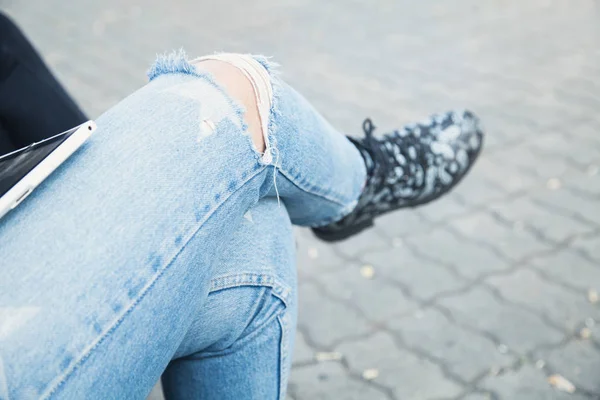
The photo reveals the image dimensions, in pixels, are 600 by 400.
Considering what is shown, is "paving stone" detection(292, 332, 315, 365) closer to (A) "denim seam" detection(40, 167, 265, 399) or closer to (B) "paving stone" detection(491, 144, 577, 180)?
(A) "denim seam" detection(40, 167, 265, 399)

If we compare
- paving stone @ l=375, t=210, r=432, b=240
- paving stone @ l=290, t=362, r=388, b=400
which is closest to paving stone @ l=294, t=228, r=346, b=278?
paving stone @ l=375, t=210, r=432, b=240

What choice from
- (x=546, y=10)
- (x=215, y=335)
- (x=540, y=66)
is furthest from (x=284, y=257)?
(x=546, y=10)

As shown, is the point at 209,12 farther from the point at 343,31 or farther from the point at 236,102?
the point at 236,102

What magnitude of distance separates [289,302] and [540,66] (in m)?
3.29

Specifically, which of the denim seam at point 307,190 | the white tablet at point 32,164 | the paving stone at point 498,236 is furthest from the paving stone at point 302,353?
the white tablet at point 32,164

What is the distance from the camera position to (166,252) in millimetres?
889

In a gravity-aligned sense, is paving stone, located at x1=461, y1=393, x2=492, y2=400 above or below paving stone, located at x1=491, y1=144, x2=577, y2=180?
below

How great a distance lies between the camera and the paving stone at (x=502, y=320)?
6.19 feet

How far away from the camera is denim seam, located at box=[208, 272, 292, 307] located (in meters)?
1.08

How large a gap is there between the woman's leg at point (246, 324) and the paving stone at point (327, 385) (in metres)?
0.60

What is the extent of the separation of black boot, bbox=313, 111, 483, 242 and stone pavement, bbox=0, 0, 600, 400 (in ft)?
1.35

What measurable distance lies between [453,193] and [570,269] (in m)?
0.62

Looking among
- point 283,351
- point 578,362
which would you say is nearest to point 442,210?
point 578,362

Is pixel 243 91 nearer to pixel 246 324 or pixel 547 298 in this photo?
pixel 246 324
